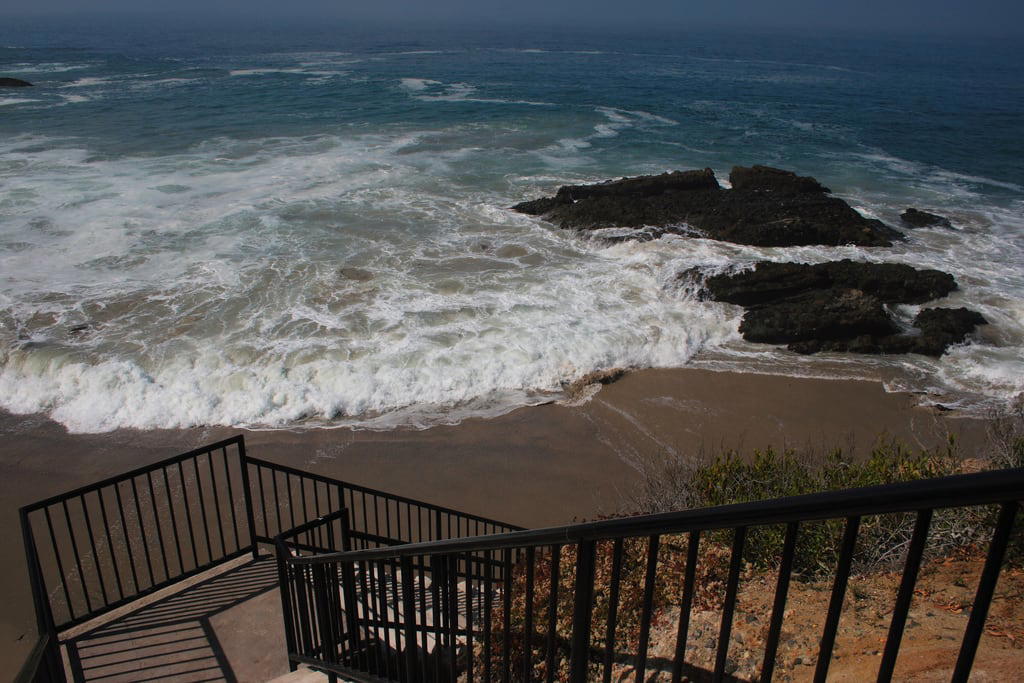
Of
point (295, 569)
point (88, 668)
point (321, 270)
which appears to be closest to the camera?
point (295, 569)

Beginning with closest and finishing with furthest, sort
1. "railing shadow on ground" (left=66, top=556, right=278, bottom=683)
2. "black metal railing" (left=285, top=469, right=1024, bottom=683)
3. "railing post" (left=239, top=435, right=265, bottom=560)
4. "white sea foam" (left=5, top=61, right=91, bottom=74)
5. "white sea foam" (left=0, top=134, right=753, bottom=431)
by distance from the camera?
"black metal railing" (left=285, top=469, right=1024, bottom=683), "railing shadow on ground" (left=66, top=556, right=278, bottom=683), "railing post" (left=239, top=435, right=265, bottom=560), "white sea foam" (left=0, top=134, right=753, bottom=431), "white sea foam" (left=5, top=61, right=91, bottom=74)

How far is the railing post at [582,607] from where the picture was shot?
100 inches

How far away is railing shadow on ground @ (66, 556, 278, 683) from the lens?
17.4ft

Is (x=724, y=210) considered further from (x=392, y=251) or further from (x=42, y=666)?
(x=42, y=666)

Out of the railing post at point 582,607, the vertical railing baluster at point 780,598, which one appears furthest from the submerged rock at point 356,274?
the vertical railing baluster at point 780,598

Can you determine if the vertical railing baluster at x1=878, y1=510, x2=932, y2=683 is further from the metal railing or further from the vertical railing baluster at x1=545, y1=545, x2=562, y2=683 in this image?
the metal railing

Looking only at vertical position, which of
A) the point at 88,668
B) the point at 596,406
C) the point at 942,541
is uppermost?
the point at 942,541

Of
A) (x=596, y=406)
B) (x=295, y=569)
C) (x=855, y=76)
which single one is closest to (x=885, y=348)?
(x=596, y=406)

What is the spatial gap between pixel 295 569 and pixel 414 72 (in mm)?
60934

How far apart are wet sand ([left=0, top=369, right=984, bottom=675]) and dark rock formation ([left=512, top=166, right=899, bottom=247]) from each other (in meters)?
8.53

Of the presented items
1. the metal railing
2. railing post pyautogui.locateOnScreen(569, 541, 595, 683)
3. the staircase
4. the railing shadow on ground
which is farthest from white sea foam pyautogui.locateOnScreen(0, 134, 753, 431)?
railing post pyautogui.locateOnScreen(569, 541, 595, 683)

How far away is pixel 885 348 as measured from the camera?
1461 centimetres

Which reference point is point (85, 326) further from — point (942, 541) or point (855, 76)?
point (855, 76)

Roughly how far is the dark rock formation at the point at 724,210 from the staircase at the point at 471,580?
14.1 metres
